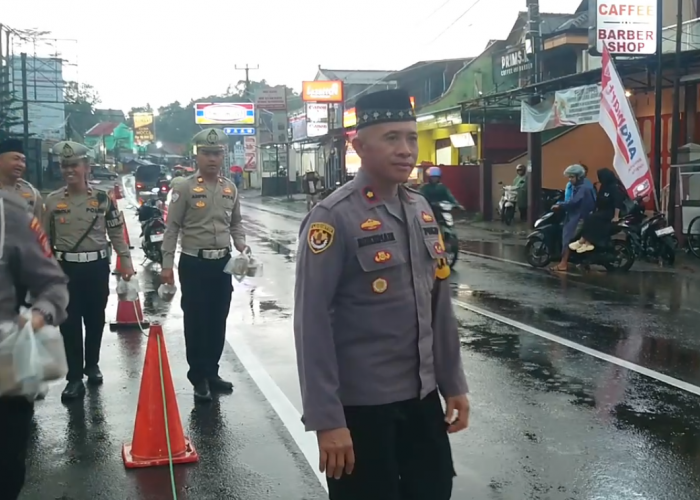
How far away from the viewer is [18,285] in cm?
300

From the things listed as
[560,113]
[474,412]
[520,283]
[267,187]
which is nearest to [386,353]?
[474,412]

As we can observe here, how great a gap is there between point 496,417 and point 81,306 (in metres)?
3.29

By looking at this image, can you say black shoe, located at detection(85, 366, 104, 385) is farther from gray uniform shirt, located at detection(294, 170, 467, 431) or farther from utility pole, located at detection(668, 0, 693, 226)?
utility pole, located at detection(668, 0, 693, 226)

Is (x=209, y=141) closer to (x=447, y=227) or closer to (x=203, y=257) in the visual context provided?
(x=203, y=257)

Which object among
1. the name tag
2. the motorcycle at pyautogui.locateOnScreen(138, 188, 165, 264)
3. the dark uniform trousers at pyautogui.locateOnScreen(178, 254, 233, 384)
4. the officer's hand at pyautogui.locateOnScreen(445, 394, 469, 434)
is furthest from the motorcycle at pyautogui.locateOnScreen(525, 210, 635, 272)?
the name tag

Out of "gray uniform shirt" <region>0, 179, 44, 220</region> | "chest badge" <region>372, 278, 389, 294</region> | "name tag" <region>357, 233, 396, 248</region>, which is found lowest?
"chest badge" <region>372, 278, 389, 294</region>

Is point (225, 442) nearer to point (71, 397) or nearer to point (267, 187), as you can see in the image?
point (71, 397)

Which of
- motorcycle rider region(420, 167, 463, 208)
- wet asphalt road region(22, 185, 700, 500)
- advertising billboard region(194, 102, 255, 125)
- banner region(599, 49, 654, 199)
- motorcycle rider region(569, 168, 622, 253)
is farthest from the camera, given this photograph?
advertising billboard region(194, 102, 255, 125)

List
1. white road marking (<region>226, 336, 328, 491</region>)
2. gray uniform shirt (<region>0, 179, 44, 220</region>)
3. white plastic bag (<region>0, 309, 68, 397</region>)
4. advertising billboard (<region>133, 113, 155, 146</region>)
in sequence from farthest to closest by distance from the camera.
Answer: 1. advertising billboard (<region>133, 113, 155, 146</region>)
2. gray uniform shirt (<region>0, 179, 44, 220</region>)
3. white road marking (<region>226, 336, 328, 491</region>)
4. white plastic bag (<region>0, 309, 68, 397</region>)

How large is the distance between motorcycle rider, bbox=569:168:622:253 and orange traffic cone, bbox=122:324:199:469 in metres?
9.95

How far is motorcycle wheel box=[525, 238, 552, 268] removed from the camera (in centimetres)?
1441

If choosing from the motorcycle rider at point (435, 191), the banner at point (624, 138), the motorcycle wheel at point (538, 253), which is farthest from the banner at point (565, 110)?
the motorcycle rider at point (435, 191)

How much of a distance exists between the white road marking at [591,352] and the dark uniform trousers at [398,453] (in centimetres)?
419

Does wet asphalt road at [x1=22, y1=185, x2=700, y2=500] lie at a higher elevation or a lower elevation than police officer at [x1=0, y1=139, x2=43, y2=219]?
lower
